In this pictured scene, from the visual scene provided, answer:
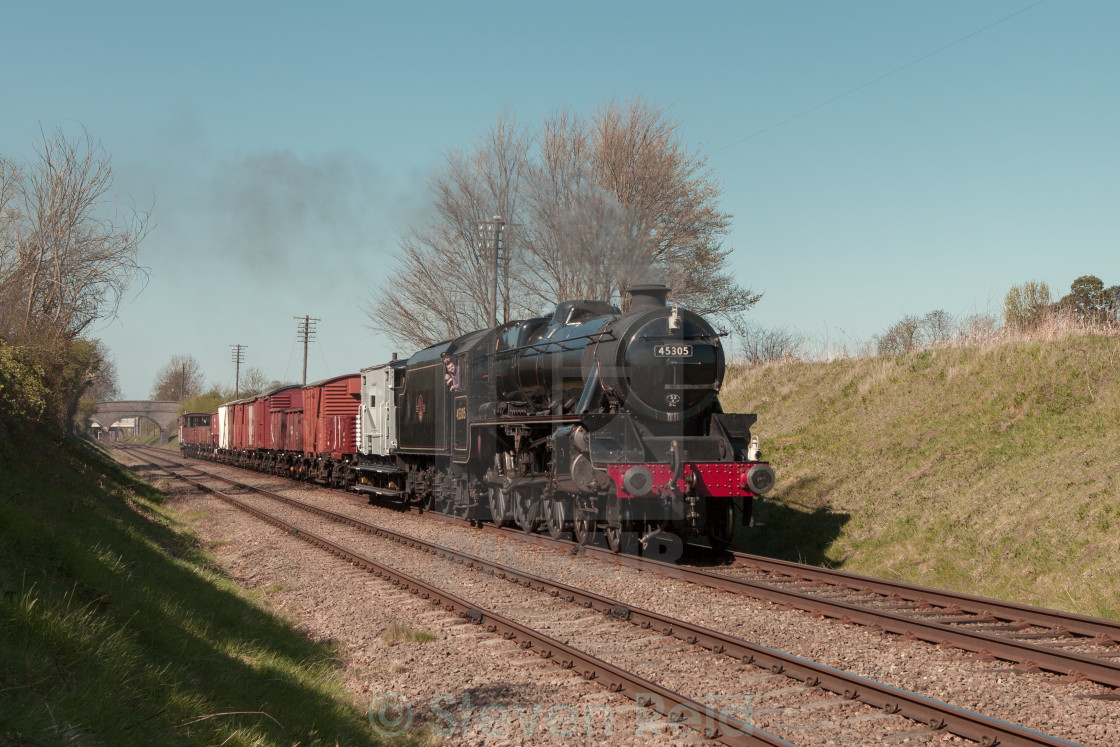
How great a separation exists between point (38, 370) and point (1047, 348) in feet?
64.1

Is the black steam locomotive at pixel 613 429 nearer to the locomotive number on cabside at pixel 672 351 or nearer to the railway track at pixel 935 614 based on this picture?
the locomotive number on cabside at pixel 672 351

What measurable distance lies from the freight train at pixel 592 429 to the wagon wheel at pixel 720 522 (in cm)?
2

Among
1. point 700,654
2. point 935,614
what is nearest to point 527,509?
point 935,614

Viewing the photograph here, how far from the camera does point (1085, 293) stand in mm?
48125

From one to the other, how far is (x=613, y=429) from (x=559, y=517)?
2468 millimetres

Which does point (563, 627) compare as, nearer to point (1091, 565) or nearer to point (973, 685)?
point (973, 685)

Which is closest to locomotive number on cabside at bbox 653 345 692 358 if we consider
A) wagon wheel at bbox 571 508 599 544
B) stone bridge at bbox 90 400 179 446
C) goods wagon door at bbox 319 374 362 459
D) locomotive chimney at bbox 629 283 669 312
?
Result: locomotive chimney at bbox 629 283 669 312

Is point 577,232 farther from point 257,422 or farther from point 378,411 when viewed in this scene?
point 257,422

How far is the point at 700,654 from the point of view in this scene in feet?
22.8

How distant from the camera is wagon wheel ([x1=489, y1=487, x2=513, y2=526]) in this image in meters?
14.9

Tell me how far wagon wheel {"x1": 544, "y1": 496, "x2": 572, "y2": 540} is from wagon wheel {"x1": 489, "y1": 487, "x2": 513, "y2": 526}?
123cm

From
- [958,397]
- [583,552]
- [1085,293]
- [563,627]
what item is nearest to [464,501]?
[583,552]

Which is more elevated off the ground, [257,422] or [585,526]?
[257,422]

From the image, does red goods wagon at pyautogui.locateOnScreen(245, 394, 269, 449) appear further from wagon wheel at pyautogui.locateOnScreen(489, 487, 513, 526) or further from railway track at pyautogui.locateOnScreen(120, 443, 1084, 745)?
railway track at pyautogui.locateOnScreen(120, 443, 1084, 745)
